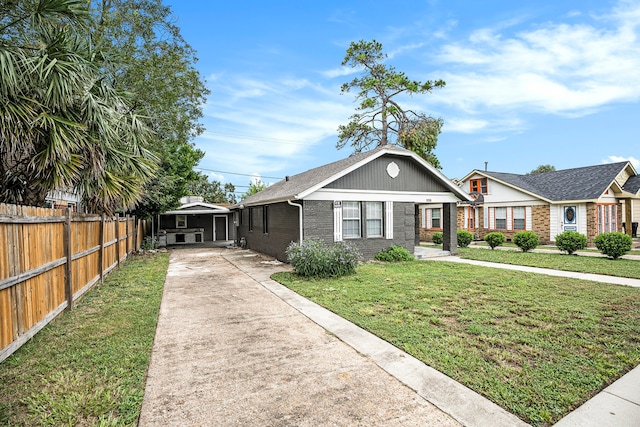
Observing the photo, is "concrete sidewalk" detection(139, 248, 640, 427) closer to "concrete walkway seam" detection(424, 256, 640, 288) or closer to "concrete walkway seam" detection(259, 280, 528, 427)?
"concrete walkway seam" detection(259, 280, 528, 427)

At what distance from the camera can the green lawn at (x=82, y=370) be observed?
2803mm

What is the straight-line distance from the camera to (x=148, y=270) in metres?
11.0

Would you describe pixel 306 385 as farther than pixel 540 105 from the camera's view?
No

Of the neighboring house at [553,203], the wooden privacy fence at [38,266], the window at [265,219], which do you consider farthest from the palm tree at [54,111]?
the neighboring house at [553,203]

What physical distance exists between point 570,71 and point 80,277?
18.1m

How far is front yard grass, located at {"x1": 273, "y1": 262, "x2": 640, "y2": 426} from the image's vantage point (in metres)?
3.23

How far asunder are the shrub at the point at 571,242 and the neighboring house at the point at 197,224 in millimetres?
18594

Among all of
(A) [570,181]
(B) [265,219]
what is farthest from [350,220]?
(A) [570,181]

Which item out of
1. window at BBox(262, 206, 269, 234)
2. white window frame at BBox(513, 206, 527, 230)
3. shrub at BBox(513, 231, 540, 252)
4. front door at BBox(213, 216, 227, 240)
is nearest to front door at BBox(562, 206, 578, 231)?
white window frame at BBox(513, 206, 527, 230)

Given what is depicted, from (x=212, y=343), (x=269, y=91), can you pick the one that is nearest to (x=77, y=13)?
(x=212, y=343)

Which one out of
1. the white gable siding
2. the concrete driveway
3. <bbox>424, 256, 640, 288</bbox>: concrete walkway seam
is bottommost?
Answer: <bbox>424, 256, 640, 288</bbox>: concrete walkway seam

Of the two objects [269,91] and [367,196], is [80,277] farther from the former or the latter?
[269,91]

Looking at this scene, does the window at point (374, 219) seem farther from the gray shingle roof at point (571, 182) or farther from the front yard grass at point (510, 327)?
the gray shingle roof at point (571, 182)

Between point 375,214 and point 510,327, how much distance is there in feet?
26.2
